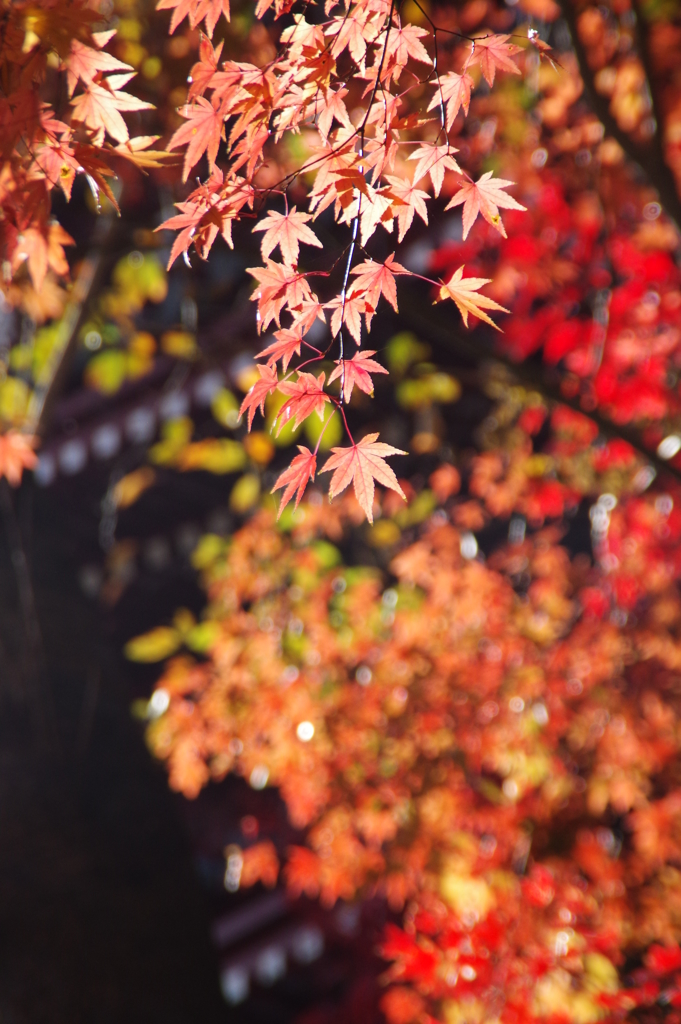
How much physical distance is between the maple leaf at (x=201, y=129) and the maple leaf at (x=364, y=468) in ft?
1.79

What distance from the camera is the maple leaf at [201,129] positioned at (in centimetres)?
126

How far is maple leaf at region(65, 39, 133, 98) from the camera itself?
3.90 feet

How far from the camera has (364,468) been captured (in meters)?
1.18

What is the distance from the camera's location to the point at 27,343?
4.17m

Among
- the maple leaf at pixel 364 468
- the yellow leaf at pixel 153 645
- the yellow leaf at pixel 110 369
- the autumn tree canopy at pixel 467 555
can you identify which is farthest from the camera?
the yellow leaf at pixel 153 645

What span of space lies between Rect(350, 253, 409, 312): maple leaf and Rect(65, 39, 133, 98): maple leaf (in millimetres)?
479

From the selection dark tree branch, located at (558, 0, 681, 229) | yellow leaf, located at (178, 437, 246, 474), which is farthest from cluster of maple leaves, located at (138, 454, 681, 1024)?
dark tree branch, located at (558, 0, 681, 229)

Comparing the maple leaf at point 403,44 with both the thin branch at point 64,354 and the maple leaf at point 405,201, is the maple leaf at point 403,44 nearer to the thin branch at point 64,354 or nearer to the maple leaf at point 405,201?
the maple leaf at point 405,201

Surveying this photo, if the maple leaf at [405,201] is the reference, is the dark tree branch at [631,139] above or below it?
below

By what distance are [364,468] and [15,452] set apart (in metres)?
2.48

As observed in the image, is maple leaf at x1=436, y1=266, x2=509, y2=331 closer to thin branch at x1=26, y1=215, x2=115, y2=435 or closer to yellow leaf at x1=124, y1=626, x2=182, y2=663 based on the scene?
thin branch at x1=26, y1=215, x2=115, y2=435

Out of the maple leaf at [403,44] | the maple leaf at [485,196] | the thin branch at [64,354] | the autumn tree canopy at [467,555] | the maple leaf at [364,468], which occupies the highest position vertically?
the maple leaf at [403,44]

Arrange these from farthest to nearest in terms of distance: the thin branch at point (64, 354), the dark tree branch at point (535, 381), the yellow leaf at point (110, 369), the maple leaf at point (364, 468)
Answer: the yellow leaf at point (110, 369), the thin branch at point (64, 354), the dark tree branch at point (535, 381), the maple leaf at point (364, 468)

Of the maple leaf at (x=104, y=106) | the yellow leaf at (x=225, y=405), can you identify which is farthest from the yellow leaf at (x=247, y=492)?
the maple leaf at (x=104, y=106)
